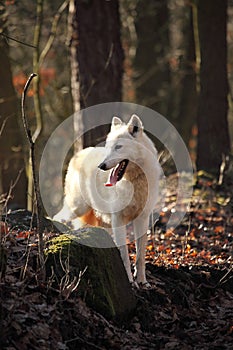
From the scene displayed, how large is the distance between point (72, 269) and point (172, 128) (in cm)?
1344

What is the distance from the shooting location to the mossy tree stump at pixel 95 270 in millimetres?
5973

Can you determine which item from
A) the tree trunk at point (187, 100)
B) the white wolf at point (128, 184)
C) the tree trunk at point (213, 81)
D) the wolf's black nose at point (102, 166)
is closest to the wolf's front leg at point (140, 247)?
the white wolf at point (128, 184)

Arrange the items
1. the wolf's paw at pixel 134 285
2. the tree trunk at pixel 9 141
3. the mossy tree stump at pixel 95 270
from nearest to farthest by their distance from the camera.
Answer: the mossy tree stump at pixel 95 270 → the wolf's paw at pixel 134 285 → the tree trunk at pixel 9 141

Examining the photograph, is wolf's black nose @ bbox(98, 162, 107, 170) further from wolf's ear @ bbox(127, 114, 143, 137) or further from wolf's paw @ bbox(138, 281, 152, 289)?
wolf's paw @ bbox(138, 281, 152, 289)

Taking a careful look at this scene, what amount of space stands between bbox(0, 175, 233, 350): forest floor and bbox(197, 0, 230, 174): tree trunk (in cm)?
422

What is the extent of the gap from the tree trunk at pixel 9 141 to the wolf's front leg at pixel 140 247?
5365mm

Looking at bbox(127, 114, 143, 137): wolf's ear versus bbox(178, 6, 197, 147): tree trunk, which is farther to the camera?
bbox(178, 6, 197, 147): tree trunk

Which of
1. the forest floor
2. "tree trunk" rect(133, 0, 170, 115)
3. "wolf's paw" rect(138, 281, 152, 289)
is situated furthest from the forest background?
"wolf's paw" rect(138, 281, 152, 289)

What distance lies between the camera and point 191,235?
9.98 meters

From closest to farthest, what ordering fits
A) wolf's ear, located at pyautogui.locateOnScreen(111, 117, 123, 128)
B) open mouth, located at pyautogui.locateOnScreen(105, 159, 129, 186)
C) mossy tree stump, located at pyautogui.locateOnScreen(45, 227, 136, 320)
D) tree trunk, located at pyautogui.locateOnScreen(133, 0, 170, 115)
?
mossy tree stump, located at pyautogui.locateOnScreen(45, 227, 136, 320) → open mouth, located at pyautogui.locateOnScreen(105, 159, 129, 186) → wolf's ear, located at pyautogui.locateOnScreen(111, 117, 123, 128) → tree trunk, located at pyautogui.locateOnScreen(133, 0, 170, 115)

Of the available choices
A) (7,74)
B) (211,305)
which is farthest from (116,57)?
(211,305)

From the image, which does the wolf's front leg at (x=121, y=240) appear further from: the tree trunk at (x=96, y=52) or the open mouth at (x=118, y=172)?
the tree trunk at (x=96, y=52)

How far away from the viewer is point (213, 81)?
12.8m

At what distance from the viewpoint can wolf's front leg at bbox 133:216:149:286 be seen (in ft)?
23.0
